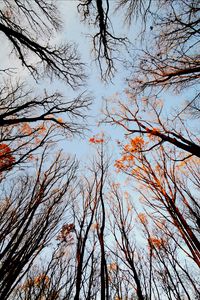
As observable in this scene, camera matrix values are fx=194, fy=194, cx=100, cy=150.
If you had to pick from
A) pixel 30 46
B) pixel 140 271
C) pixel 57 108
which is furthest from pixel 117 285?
pixel 30 46

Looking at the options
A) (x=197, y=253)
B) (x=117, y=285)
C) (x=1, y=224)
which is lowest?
(x=197, y=253)

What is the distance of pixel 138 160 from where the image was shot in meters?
9.30

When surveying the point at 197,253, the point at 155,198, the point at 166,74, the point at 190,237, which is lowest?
the point at 197,253

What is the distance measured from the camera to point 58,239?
11023 millimetres

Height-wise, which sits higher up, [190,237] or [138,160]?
[138,160]

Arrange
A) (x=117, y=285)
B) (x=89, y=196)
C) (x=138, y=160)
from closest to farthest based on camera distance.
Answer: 1. (x=138, y=160)
2. (x=89, y=196)
3. (x=117, y=285)

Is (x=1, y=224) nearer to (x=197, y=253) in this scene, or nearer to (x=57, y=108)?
(x=57, y=108)

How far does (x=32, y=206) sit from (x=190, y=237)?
530 centimetres

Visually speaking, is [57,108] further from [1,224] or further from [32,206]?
[1,224]

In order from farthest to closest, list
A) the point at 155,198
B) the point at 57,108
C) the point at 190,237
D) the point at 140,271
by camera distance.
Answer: the point at 140,271, the point at 155,198, the point at 190,237, the point at 57,108

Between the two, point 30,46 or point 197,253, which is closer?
point 30,46

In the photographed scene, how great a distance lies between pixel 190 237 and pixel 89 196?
5.28 m

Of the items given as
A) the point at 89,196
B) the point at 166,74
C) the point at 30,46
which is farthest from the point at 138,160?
the point at 30,46

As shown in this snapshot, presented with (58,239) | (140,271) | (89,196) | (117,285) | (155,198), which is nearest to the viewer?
(155,198)
